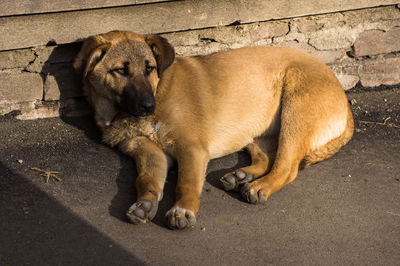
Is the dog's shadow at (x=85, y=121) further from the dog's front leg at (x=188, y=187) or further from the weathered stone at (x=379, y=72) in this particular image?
the weathered stone at (x=379, y=72)

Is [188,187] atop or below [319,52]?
below

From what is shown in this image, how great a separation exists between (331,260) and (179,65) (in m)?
2.19

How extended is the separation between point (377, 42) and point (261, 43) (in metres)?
1.42

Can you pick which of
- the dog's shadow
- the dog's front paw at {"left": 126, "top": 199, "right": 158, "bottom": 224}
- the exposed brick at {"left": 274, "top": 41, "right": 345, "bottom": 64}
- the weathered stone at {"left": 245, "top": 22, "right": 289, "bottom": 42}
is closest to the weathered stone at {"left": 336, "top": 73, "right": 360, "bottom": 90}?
the exposed brick at {"left": 274, "top": 41, "right": 345, "bottom": 64}

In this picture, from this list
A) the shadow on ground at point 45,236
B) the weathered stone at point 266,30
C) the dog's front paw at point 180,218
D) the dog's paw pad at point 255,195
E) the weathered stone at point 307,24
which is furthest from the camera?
the weathered stone at point 307,24

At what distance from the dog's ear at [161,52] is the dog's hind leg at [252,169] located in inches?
42.1

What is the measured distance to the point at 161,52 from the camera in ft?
13.2

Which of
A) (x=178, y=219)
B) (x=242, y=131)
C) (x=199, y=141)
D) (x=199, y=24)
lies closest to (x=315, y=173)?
(x=242, y=131)

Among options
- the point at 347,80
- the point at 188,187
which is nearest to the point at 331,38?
the point at 347,80

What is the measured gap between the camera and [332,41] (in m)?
5.23

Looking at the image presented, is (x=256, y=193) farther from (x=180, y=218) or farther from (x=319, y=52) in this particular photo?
(x=319, y=52)

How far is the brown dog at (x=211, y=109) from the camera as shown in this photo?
375 cm

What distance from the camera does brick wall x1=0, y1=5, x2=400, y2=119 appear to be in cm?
448

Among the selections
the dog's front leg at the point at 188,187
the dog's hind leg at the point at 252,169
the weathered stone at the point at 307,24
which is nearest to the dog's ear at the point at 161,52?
the dog's front leg at the point at 188,187
